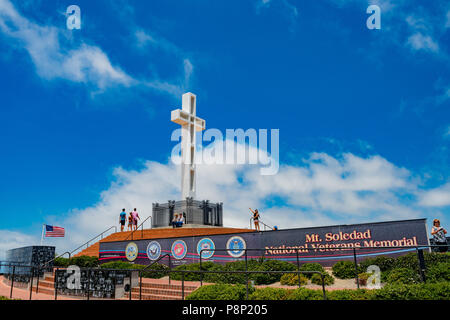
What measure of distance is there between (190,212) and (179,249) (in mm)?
8423

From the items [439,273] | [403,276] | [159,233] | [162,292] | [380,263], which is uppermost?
[159,233]

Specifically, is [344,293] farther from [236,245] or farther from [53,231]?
[53,231]

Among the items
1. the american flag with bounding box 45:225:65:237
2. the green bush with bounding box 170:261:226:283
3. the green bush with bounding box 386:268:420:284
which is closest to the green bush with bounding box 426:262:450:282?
the green bush with bounding box 386:268:420:284

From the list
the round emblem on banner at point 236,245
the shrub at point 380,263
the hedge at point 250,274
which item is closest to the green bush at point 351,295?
the hedge at point 250,274

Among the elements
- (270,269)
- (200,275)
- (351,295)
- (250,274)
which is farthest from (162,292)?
(351,295)

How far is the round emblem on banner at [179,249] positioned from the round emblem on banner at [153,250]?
1.19 metres

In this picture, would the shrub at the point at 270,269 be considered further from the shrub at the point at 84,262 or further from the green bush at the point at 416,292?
the shrub at the point at 84,262

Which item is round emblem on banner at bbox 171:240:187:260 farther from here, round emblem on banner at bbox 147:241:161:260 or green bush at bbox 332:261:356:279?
green bush at bbox 332:261:356:279

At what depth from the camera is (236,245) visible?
18.6 metres

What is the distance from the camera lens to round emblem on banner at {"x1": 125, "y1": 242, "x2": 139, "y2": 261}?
22.7 metres

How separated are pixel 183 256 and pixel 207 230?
20.3 feet

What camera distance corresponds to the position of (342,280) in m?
13.7

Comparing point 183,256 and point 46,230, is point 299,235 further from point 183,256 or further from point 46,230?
point 46,230

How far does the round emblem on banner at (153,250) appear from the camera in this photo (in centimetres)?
2147
